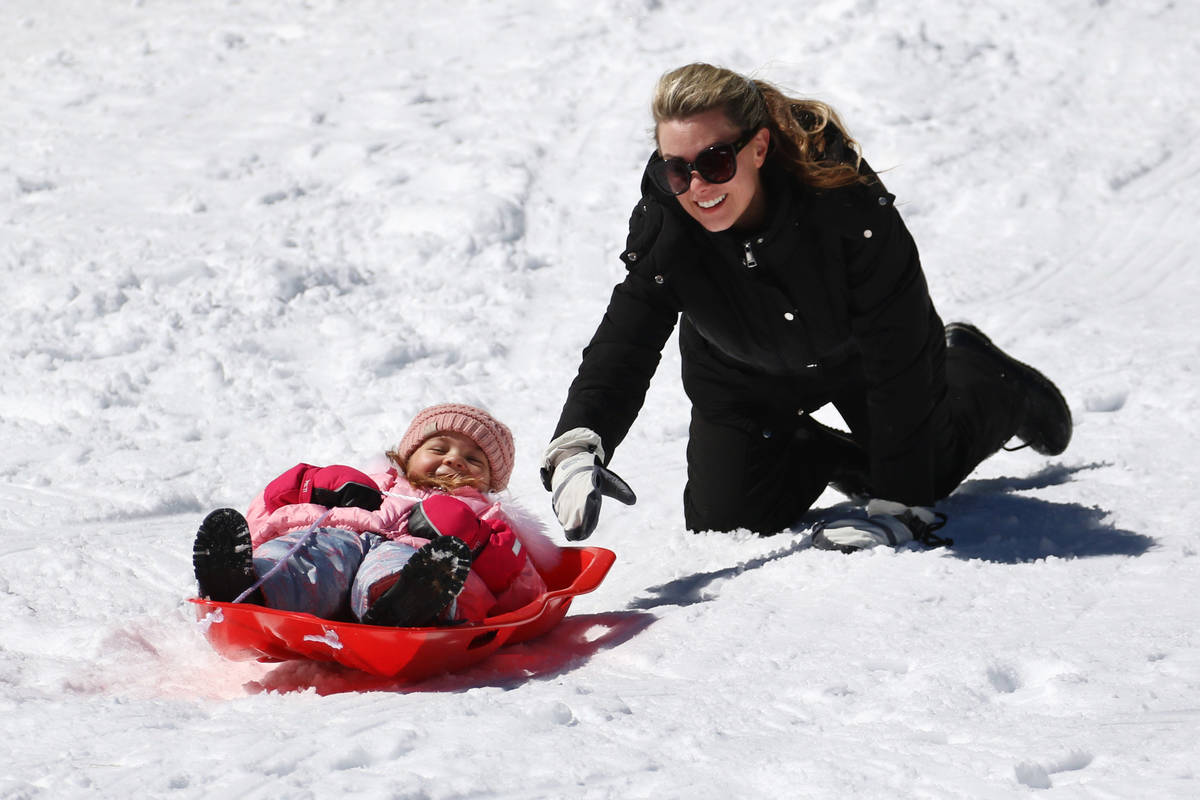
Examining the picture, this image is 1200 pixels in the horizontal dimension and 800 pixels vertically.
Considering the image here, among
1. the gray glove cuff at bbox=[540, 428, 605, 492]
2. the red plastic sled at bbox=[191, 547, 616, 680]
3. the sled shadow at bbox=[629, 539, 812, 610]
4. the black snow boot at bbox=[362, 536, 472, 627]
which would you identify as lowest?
the sled shadow at bbox=[629, 539, 812, 610]

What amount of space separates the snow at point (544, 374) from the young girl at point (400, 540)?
18 centimetres

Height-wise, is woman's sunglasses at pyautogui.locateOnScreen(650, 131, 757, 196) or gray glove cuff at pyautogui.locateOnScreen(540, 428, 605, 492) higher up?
woman's sunglasses at pyautogui.locateOnScreen(650, 131, 757, 196)

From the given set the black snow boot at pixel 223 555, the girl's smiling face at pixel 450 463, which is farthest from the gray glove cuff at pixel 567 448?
the black snow boot at pixel 223 555

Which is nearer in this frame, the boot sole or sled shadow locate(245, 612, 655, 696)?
the boot sole

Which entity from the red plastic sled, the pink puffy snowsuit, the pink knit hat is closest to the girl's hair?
the pink knit hat

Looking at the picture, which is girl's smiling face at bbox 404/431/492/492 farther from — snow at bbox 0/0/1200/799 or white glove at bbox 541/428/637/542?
snow at bbox 0/0/1200/799

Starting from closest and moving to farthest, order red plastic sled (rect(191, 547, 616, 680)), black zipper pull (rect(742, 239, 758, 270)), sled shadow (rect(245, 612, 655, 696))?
red plastic sled (rect(191, 547, 616, 680)) < sled shadow (rect(245, 612, 655, 696)) < black zipper pull (rect(742, 239, 758, 270))

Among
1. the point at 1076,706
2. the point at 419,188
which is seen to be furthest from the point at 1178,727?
the point at 419,188

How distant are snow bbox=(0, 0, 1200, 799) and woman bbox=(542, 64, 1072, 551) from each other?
21 cm

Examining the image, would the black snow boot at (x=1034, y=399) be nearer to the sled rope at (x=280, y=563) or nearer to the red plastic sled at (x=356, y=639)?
the red plastic sled at (x=356, y=639)

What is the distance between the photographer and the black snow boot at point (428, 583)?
2.29 meters

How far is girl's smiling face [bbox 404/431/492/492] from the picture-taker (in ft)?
9.89

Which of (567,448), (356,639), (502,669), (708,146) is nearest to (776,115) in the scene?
(708,146)

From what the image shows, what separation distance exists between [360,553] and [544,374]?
2253 millimetres
